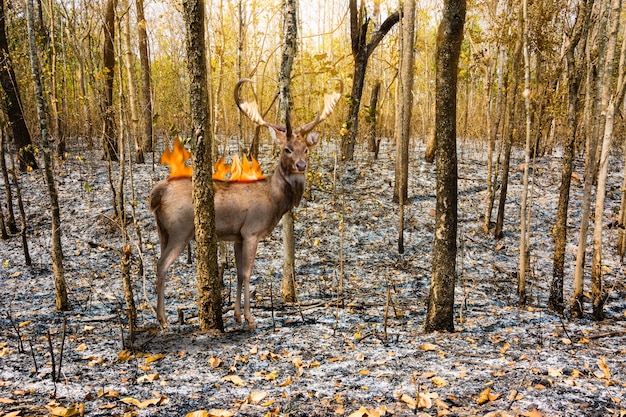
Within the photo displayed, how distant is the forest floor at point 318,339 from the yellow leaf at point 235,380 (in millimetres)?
25

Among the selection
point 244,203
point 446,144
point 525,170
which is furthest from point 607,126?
point 244,203

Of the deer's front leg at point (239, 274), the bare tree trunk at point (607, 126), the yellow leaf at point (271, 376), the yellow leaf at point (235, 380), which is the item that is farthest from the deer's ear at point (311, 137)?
the bare tree trunk at point (607, 126)

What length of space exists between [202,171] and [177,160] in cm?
71

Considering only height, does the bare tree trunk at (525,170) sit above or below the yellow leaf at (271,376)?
above

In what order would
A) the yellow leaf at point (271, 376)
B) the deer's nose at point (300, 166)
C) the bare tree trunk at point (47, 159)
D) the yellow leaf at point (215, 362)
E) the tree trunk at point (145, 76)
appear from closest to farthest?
the yellow leaf at point (271, 376), the yellow leaf at point (215, 362), the deer's nose at point (300, 166), the bare tree trunk at point (47, 159), the tree trunk at point (145, 76)

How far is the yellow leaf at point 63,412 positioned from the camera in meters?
2.98

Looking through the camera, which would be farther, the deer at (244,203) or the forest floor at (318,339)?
the deer at (244,203)

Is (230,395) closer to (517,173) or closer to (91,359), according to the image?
(91,359)

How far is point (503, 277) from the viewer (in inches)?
310

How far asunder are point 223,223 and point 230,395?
80.0 inches

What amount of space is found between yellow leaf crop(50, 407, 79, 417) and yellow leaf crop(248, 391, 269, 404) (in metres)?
1.24

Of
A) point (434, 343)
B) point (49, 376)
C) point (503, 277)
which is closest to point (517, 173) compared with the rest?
point (503, 277)

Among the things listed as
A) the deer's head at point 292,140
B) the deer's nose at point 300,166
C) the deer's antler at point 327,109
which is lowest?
the deer's nose at point 300,166

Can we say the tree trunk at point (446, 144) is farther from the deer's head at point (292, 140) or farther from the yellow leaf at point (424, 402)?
the yellow leaf at point (424, 402)
